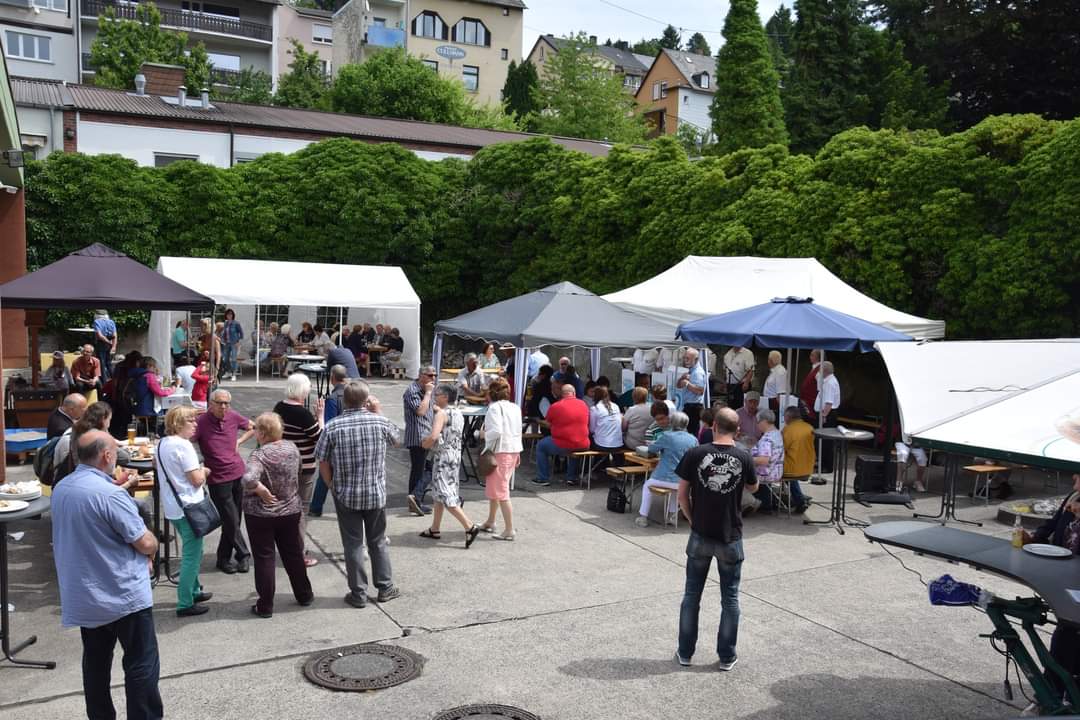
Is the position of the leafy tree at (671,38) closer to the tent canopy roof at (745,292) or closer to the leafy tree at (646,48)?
the leafy tree at (646,48)

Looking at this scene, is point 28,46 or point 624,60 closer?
point 28,46

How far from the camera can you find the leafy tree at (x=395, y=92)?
4134 cm

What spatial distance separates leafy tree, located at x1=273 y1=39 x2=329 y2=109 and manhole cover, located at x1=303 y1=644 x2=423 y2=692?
140 ft

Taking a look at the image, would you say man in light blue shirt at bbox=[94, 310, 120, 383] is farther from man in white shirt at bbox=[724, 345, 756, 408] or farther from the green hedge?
man in white shirt at bbox=[724, 345, 756, 408]

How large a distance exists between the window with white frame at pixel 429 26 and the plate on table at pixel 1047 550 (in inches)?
2222

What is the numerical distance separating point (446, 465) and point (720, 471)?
130 inches

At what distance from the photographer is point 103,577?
163 inches

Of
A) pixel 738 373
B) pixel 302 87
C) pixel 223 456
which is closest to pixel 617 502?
pixel 223 456

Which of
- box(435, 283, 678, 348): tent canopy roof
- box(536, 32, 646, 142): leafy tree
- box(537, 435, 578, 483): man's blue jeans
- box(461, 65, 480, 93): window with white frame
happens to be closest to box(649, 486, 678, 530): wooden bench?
box(537, 435, 578, 483): man's blue jeans

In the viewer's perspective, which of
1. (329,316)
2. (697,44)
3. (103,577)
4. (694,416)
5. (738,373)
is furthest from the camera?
(697,44)

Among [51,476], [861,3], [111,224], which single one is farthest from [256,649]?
[861,3]

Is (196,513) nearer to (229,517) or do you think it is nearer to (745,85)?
(229,517)

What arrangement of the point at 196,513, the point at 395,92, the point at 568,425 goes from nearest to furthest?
1. the point at 196,513
2. the point at 568,425
3. the point at 395,92

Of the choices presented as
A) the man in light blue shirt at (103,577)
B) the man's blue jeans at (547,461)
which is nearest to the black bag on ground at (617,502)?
the man's blue jeans at (547,461)
